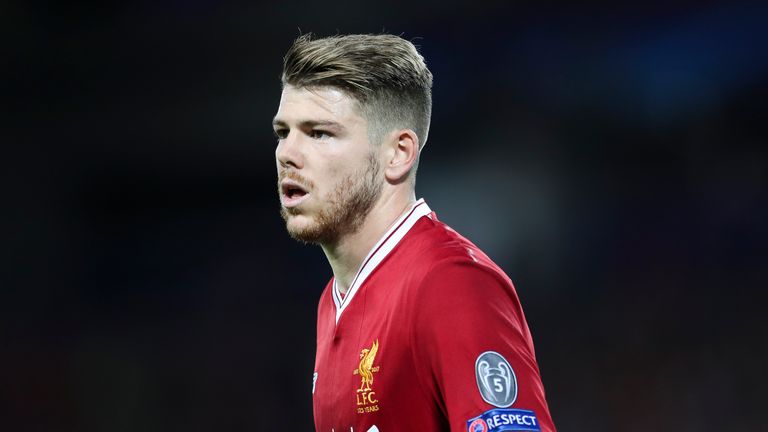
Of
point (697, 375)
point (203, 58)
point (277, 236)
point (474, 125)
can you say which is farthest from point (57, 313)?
point (697, 375)

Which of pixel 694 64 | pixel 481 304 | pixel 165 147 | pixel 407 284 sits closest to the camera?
pixel 481 304

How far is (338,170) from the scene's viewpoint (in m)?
1.95

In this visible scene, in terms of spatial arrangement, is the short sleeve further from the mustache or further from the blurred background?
the blurred background

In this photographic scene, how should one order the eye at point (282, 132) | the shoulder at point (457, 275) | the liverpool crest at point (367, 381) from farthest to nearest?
1. the eye at point (282, 132)
2. the liverpool crest at point (367, 381)
3. the shoulder at point (457, 275)

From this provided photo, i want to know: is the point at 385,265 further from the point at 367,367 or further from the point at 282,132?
the point at 282,132

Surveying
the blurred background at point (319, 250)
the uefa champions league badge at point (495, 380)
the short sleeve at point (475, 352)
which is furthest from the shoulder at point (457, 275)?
the blurred background at point (319, 250)

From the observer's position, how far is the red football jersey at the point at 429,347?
5.12 feet

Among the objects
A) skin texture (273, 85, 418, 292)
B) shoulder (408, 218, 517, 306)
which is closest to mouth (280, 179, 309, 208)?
skin texture (273, 85, 418, 292)

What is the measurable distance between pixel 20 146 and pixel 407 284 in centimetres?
467

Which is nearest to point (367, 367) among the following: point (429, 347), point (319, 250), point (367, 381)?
point (367, 381)

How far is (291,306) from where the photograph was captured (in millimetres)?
5523

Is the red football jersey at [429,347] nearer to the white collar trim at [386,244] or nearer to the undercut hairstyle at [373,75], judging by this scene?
the white collar trim at [386,244]

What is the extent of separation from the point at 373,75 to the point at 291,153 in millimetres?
270

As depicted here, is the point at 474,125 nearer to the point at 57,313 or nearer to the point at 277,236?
the point at 277,236
